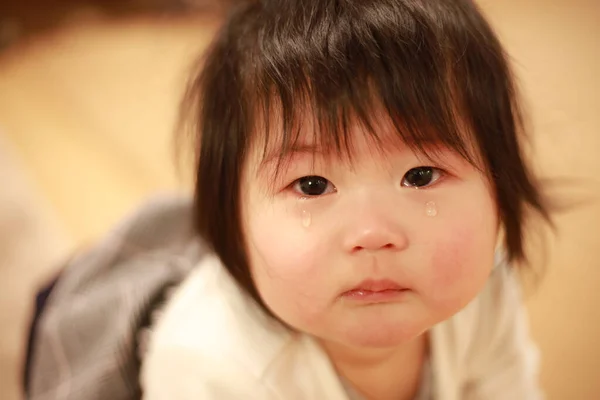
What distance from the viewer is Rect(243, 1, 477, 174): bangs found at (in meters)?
0.49

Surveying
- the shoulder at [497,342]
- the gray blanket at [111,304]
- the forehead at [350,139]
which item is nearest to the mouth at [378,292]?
the forehead at [350,139]

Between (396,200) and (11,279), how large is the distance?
851 mm

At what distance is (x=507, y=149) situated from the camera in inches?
22.9

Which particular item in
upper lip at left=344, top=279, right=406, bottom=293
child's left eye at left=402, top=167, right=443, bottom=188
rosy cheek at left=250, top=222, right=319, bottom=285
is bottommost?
upper lip at left=344, top=279, right=406, bottom=293

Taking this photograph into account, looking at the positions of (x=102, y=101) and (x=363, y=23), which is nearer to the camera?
(x=363, y=23)

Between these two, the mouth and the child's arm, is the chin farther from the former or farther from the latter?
the child's arm

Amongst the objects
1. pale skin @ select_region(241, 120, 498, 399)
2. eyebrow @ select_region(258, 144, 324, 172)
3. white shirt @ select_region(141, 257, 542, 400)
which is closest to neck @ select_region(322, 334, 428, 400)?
white shirt @ select_region(141, 257, 542, 400)

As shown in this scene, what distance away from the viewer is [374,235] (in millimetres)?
484

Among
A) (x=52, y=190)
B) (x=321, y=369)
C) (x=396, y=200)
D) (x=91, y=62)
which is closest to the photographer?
(x=396, y=200)

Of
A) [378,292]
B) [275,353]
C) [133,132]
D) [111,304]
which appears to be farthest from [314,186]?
[133,132]

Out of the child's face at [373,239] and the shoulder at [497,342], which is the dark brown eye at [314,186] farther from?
the shoulder at [497,342]

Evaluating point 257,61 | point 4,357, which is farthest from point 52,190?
point 257,61

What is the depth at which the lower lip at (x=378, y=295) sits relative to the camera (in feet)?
1.68

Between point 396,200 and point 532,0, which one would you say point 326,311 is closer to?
point 396,200
